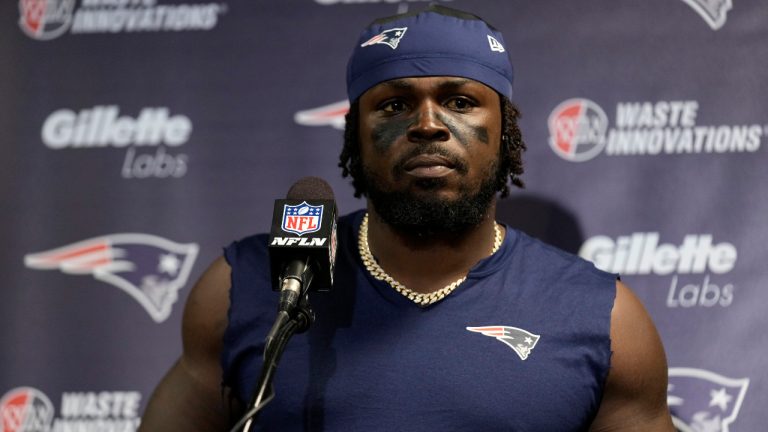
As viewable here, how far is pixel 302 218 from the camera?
146 centimetres

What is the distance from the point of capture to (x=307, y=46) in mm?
2551

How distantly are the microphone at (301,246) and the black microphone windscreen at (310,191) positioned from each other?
1.0 inches

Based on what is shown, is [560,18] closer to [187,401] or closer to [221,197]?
[221,197]

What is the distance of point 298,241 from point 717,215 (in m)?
1.31

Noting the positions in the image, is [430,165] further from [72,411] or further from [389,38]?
[72,411]

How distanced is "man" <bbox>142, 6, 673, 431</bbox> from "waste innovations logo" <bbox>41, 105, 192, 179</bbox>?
1.95ft

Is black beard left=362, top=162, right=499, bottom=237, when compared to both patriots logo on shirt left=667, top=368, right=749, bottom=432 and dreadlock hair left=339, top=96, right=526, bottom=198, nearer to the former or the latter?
dreadlock hair left=339, top=96, right=526, bottom=198

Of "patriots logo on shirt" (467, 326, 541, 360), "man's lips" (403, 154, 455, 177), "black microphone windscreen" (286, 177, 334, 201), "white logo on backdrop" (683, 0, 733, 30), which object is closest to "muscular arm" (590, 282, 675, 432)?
"patriots logo on shirt" (467, 326, 541, 360)

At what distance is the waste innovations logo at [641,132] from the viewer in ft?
7.80

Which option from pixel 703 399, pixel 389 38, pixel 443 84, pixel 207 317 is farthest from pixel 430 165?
pixel 703 399

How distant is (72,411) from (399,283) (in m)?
1.05

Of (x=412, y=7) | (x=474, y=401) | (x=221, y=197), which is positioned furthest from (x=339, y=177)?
(x=474, y=401)

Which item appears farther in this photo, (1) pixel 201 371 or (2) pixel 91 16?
(2) pixel 91 16

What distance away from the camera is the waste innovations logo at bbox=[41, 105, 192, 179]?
2545 millimetres
